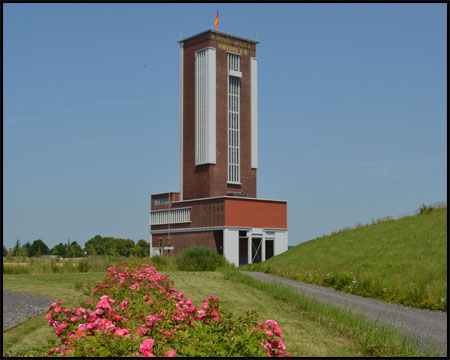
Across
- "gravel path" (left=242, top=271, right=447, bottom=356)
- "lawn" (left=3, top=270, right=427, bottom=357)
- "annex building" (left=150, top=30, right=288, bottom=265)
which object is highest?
"annex building" (left=150, top=30, right=288, bottom=265)

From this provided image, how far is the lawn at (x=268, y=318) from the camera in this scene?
8.97 metres

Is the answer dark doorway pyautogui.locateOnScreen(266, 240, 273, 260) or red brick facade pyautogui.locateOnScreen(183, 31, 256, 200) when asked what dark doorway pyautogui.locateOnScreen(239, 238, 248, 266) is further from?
red brick facade pyautogui.locateOnScreen(183, 31, 256, 200)

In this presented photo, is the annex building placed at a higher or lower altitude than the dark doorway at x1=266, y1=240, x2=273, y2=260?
higher

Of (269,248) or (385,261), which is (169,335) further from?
(269,248)

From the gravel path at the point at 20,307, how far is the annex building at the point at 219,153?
47.9 metres

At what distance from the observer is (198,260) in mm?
29078

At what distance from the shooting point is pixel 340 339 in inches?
389

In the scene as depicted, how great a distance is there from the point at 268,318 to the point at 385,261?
10.7 m

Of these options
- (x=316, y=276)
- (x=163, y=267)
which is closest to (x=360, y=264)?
(x=316, y=276)

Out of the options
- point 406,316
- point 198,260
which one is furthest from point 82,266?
point 406,316

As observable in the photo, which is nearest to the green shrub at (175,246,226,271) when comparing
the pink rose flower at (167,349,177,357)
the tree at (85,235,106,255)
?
the pink rose flower at (167,349,177,357)

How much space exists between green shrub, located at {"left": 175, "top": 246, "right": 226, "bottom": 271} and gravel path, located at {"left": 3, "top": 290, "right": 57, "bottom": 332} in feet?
41.2

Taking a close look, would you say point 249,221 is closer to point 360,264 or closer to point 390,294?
point 360,264

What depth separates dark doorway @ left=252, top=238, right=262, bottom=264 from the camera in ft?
219
